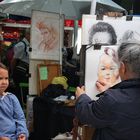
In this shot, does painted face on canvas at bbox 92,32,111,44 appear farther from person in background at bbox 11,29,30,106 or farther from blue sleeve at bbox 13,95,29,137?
person in background at bbox 11,29,30,106

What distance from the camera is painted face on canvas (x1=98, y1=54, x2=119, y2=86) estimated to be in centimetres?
281

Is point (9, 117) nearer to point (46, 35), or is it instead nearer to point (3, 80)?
point (3, 80)

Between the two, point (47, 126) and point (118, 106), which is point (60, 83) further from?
point (118, 106)

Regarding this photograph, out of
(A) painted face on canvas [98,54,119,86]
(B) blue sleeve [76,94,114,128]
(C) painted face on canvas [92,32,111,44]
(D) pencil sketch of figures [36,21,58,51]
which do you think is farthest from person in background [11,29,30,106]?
(B) blue sleeve [76,94,114,128]

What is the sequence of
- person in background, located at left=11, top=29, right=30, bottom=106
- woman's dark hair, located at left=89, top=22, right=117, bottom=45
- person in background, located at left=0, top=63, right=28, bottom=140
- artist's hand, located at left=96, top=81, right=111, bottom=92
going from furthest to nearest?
1. person in background, located at left=11, top=29, right=30, bottom=106
2. woman's dark hair, located at left=89, top=22, right=117, bottom=45
3. artist's hand, located at left=96, top=81, right=111, bottom=92
4. person in background, located at left=0, top=63, right=28, bottom=140

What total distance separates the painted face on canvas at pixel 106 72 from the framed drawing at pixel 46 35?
8.08 feet

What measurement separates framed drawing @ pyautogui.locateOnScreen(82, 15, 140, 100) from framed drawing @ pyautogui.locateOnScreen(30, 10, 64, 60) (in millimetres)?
2256

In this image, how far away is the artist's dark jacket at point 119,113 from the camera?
1.78 metres

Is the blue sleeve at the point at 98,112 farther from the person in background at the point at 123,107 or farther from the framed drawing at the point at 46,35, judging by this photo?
the framed drawing at the point at 46,35

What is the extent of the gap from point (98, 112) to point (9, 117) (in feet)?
3.24

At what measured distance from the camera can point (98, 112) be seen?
181 cm

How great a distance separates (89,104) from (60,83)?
124 inches

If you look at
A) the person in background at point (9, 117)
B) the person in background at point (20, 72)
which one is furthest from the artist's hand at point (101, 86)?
the person in background at point (20, 72)

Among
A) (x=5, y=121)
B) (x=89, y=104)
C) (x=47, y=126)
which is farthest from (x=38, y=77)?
(x=89, y=104)
